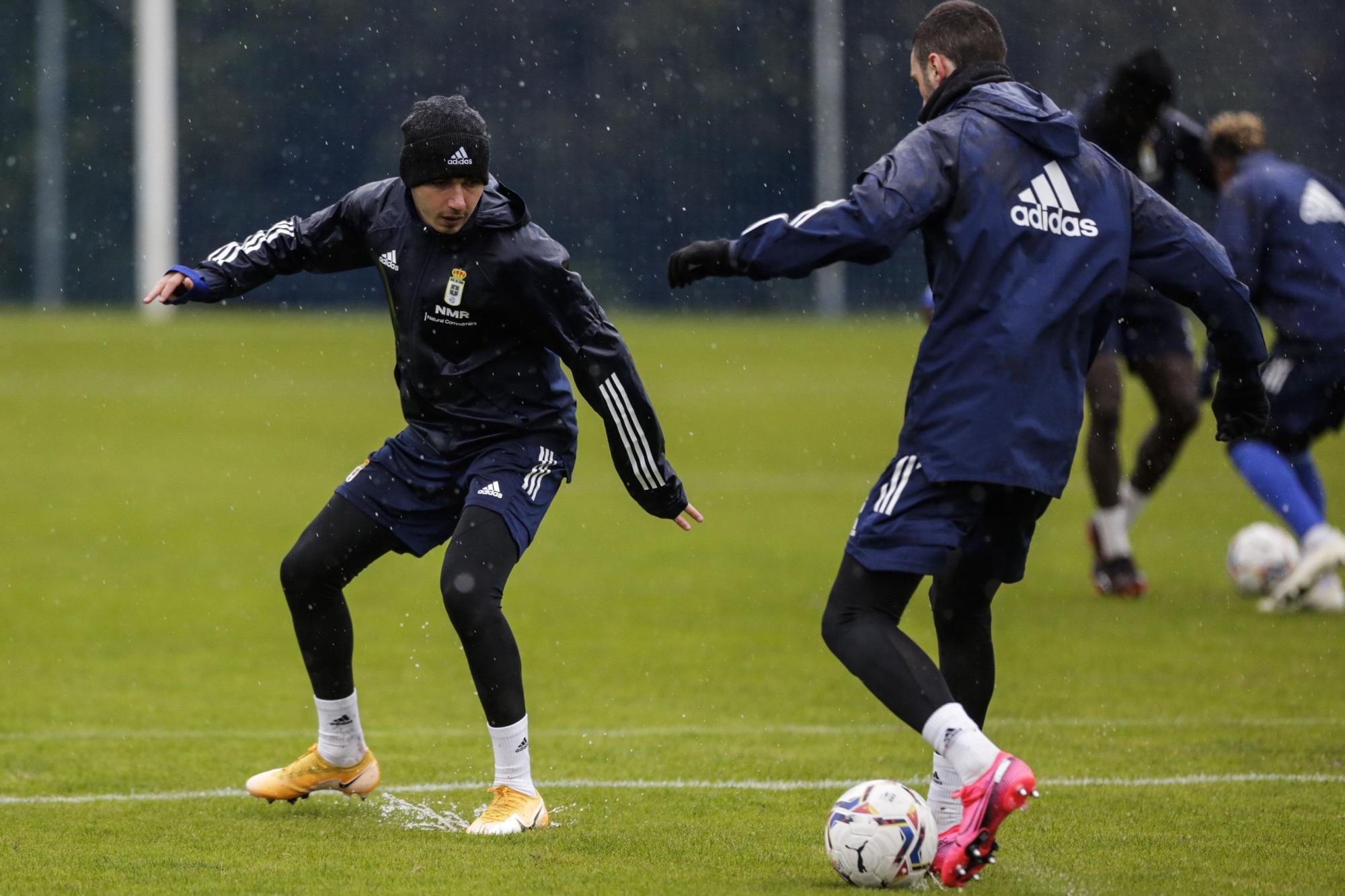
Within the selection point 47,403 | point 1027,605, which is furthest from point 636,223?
point 1027,605

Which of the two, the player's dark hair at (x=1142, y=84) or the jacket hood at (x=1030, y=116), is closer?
the jacket hood at (x=1030, y=116)

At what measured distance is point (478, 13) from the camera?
24.5m

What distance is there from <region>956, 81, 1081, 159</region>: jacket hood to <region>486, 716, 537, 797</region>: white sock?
6.18 ft

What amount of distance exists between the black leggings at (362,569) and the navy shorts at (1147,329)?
4808mm

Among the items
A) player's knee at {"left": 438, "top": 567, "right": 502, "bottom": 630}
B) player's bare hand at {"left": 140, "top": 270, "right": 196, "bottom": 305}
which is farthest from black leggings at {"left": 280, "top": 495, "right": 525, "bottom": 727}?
player's bare hand at {"left": 140, "top": 270, "right": 196, "bottom": 305}

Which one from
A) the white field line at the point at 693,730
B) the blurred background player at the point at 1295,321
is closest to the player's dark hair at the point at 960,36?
the white field line at the point at 693,730

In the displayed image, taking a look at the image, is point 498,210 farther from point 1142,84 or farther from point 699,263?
point 1142,84

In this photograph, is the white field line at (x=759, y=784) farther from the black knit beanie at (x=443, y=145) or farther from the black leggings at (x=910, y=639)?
the black knit beanie at (x=443, y=145)

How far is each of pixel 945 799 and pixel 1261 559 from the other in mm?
4886

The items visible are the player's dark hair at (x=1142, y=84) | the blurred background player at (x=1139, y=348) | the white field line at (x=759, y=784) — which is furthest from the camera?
the blurred background player at (x=1139, y=348)

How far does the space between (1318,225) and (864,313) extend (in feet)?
60.2

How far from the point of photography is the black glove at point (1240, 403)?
14.9 ft

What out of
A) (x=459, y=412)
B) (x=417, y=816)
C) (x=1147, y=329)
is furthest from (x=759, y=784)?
(x=1147, y=329)

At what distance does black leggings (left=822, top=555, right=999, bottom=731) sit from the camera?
158 inches
